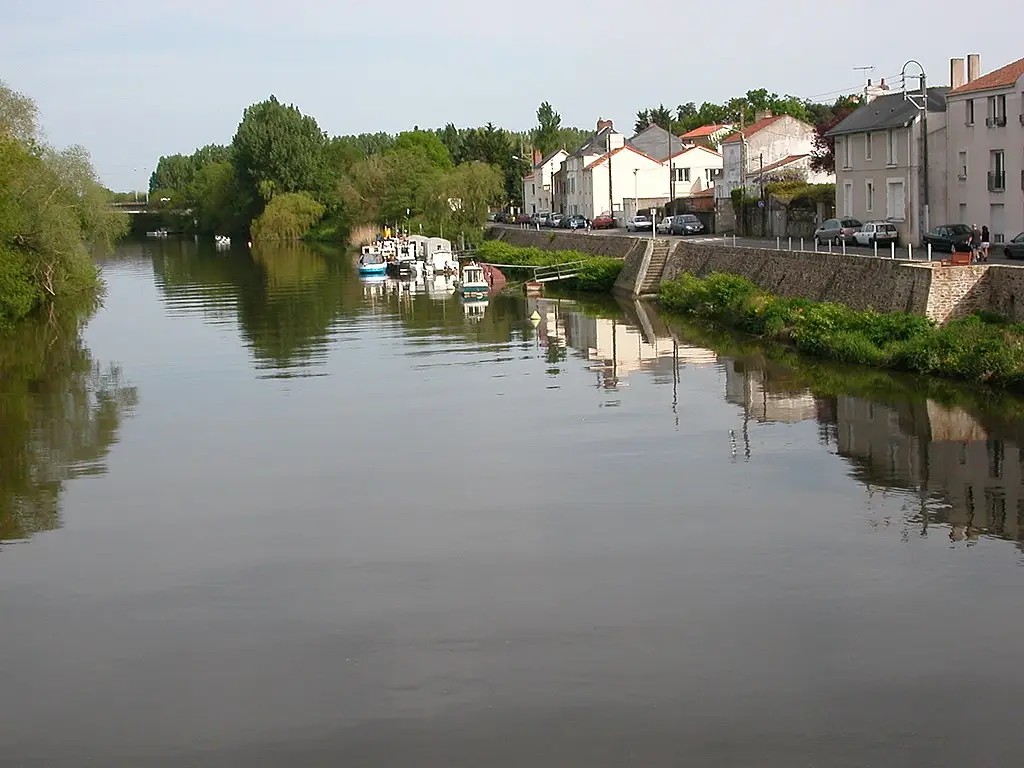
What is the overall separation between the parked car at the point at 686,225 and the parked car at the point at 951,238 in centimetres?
2335

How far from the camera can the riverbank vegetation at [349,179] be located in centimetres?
8362

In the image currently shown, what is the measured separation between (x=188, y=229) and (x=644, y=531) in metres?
136

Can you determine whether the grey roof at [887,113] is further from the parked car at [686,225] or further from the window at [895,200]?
the parked car at [686,225]

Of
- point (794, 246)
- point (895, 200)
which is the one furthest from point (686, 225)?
point (895, 200)

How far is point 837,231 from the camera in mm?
44844

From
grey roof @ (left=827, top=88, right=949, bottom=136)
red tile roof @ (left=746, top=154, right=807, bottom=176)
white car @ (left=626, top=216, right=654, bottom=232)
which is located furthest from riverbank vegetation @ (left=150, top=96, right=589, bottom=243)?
grey roof @ (left=827, top=88, right=949, bottom=136)

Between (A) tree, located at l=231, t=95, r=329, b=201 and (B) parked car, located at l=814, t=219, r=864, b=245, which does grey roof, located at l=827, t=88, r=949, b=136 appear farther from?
(A) tree, located at l=231, t=95, r=329, b=201

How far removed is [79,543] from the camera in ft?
62.4

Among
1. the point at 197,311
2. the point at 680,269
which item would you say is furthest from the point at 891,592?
the point at 197,311

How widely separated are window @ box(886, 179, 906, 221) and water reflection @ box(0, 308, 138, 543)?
27332 mm

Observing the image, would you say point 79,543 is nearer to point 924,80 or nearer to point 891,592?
point 891,592

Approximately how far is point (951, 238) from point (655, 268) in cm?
1797

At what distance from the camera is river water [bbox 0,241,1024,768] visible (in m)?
12.8

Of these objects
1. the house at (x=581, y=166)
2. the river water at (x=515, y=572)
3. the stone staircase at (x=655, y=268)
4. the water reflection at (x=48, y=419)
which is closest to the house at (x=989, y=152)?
the river water at (x=515, y=572)
